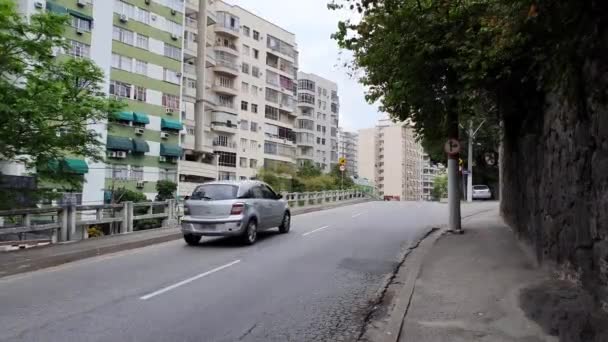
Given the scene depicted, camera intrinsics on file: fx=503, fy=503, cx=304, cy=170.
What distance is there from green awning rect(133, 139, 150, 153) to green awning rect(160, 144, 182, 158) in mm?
2558

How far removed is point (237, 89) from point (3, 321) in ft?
219

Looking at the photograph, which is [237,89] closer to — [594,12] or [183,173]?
[183,173]

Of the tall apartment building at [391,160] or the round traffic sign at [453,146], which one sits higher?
the tall apartment building at [391,160]

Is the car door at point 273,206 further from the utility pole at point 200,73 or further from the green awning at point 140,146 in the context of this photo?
the utility pole at point 200,73

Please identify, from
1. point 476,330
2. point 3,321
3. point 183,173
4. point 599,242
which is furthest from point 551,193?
point 183,173

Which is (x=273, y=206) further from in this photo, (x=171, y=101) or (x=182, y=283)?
(x=171, y=101)

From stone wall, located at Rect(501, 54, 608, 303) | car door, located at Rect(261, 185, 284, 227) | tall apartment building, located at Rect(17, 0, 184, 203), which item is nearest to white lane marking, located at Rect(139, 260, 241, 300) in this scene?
car door, located at Rect(261, 185, 284, 227)

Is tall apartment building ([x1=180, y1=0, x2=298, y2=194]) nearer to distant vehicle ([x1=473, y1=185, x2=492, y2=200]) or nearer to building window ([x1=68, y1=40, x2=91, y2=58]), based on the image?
building window ([x1=68, y1=40, x2=91, y2=58])

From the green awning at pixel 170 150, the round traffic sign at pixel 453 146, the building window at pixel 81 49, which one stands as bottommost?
the round traffic sign at pixel 453 146

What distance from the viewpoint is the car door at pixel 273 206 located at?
50.4 ft

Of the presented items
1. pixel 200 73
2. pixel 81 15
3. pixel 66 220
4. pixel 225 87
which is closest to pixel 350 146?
pixel 225 87

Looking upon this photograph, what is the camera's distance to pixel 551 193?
8242 mm

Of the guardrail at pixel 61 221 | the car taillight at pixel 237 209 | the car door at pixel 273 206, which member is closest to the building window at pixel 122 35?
the guardrail at pixel 61 221

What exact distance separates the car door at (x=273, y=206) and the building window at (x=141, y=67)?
128 ft
